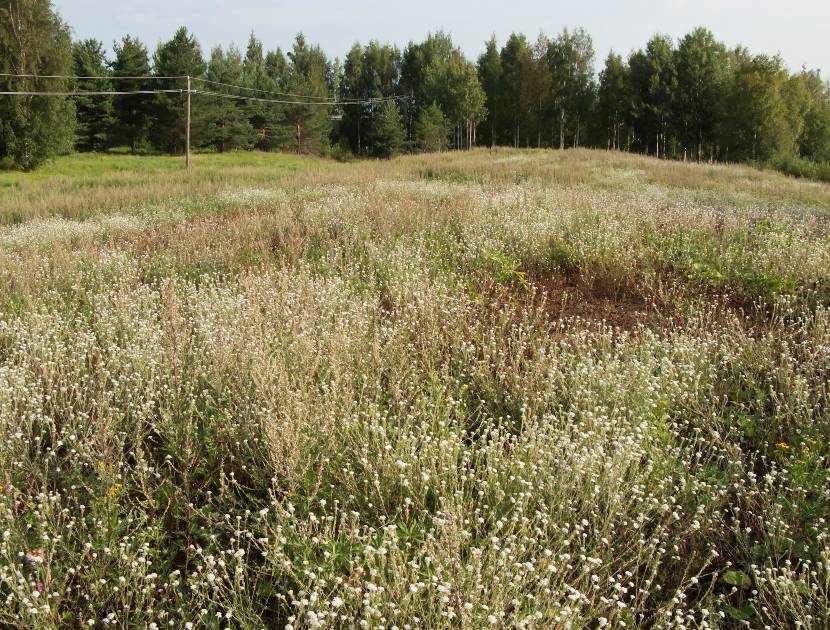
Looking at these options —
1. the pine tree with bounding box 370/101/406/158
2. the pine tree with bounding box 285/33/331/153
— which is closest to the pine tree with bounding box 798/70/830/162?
the pine tree with bounding box 370/101/406/158

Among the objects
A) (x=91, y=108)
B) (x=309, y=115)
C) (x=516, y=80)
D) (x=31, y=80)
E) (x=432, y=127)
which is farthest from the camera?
(x=309, y=115)

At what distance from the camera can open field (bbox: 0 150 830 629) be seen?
2348 millimetres

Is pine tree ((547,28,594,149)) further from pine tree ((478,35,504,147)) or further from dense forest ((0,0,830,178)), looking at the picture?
pine tree ((478,35,504,147))

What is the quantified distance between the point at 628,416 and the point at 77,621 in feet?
10.8

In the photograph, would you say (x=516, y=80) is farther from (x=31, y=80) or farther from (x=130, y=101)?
(x=31, y=80)

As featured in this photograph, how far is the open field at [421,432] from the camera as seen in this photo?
7.70ft

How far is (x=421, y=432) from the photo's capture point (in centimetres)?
313

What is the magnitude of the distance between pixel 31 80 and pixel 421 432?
138ft

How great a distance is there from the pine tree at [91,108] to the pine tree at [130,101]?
0.86 m

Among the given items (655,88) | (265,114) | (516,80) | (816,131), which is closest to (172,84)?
(265,114)

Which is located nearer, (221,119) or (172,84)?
(172,84)

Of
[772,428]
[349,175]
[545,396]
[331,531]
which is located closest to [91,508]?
[331,531]

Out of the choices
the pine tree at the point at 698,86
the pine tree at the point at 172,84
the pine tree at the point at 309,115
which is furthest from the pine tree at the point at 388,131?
the pine tree at the point at 698,86

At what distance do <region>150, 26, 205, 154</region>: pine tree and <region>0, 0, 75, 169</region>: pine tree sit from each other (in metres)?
10.9
